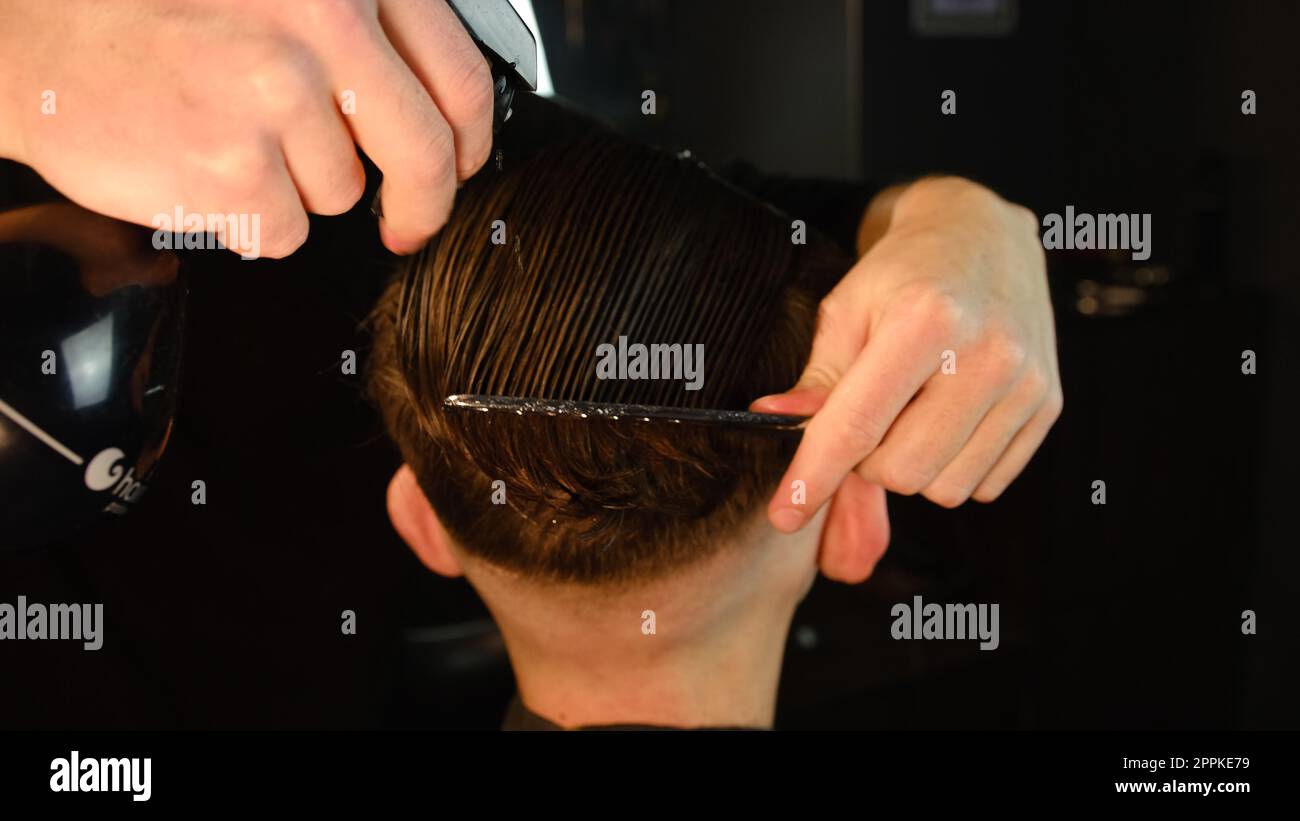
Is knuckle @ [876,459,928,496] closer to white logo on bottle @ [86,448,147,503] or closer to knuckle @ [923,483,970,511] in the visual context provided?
knuckle @ [923,483,970,511]

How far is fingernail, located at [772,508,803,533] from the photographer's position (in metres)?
0.89

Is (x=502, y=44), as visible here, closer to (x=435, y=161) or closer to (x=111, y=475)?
(x=435, y=161)

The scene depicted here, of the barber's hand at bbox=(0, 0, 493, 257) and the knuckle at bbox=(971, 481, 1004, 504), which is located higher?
the barber's hand at bbox=(0, 0, 493, 257)

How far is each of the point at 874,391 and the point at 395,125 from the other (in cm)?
47

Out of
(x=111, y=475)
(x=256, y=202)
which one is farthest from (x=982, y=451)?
(x=111, y=475)

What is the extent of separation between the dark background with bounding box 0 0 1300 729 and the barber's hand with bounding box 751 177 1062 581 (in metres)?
0.71

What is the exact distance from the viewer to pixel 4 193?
931mm

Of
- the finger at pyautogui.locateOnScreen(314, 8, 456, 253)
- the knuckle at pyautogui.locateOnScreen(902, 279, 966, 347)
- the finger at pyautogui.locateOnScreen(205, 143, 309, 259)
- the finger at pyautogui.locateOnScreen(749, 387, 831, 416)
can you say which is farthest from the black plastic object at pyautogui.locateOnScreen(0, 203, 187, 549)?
the knuckle at pyautogui.locateOnScreen(902, 279, 966, 347)

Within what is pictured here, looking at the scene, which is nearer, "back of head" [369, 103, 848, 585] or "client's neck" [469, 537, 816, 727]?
"back of head" [369, 103, 848, 585]

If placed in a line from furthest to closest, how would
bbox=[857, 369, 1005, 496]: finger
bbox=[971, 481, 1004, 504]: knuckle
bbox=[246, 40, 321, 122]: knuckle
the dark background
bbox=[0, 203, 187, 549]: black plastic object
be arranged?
1. the dark background
2. bbox=[971, 481, 1004, 504]: knuckle
3. bbox=[857, 369, 1005, 496]: finger
4. bbox=[0, 203, 187, 549]: black plastic object
5. bbox=[246, 40, 321, 122]: knuckle

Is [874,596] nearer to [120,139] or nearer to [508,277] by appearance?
[508,277]
